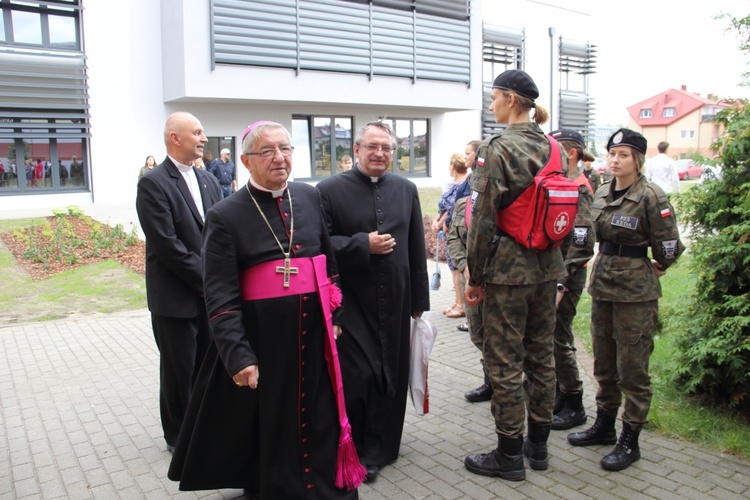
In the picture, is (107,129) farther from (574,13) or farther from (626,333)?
(574,13)

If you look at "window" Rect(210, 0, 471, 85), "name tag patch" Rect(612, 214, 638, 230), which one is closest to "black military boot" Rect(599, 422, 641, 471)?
"name tag patch" Rect(612, 214, 638, 230)

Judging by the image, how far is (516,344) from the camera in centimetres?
365

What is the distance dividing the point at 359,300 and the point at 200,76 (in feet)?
61.5

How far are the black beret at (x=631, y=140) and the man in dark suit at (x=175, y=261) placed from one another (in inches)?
109

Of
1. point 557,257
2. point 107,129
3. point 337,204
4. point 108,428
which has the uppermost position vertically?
point 107,129

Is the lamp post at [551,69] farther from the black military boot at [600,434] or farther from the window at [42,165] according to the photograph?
the black military boot at [600,434]

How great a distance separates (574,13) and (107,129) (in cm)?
2623

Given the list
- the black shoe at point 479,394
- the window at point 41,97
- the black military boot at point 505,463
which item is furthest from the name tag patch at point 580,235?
the window at point 41,97

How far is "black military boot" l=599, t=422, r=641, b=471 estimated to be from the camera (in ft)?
12.6

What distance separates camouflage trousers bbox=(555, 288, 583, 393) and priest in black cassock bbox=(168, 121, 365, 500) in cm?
189

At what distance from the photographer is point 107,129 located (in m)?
21.0

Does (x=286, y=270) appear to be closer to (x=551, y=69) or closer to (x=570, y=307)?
(x=570, y=307)

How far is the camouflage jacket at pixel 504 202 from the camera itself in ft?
11.5

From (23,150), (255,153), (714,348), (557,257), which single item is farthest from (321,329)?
(23,150)
